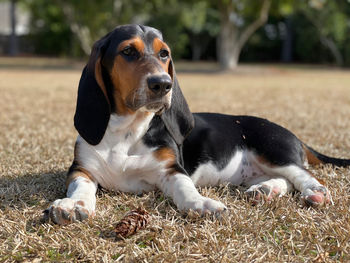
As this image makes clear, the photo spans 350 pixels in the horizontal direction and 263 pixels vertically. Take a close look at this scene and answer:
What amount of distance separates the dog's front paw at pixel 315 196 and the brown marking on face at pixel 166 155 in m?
0.97

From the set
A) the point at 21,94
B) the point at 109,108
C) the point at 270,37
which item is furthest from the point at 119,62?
the point at 270,37

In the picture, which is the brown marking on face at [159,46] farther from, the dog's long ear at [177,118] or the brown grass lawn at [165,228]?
the brown grass lawn at [165,228]

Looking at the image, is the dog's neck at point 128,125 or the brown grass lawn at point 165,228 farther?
the dog's neck at point 128,125

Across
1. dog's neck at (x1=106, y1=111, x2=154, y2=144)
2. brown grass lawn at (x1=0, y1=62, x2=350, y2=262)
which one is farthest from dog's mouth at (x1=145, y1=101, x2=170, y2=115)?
brown grass lawn at (x1=0, y1=62, x2=350, y2=262)

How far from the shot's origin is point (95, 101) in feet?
11.2

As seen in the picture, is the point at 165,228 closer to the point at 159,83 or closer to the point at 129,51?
the point at 159,83

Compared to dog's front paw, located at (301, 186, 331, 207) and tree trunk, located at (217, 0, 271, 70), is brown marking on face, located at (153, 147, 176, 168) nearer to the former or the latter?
dog's front paw, located at (301, 186, 331, 207)

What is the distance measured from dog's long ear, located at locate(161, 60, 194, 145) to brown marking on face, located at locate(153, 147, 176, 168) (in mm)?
138

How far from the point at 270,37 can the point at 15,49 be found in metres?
23.8

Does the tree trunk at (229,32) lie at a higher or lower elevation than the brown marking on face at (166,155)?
lower

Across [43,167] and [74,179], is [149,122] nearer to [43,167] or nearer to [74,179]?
[74,179]

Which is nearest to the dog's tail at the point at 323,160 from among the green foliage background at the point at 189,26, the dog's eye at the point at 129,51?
the dog's eye at the point at 129,51

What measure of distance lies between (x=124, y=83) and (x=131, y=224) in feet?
3.39

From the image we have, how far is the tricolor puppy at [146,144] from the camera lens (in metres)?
3.15
